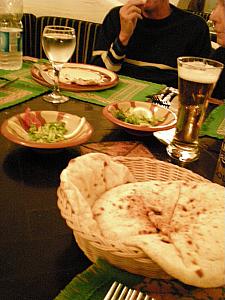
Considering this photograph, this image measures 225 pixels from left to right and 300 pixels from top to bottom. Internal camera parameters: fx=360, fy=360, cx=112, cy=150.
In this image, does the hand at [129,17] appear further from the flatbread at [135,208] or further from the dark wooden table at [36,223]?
the flatbread at [135,208]

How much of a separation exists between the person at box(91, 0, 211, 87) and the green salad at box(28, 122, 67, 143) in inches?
44.9

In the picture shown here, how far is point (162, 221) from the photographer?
563mm

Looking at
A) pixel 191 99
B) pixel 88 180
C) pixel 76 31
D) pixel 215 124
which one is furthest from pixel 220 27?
pixel 88 180

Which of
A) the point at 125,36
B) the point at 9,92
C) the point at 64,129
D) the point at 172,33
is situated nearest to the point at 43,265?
the point at 64,129

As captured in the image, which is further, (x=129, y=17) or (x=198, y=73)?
(x=129, y=17)

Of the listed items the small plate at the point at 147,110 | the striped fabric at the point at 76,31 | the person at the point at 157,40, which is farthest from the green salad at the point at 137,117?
the striped fabric at the point at 76,31

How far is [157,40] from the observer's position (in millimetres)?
2057

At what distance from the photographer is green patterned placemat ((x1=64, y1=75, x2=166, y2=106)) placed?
4.18 feet

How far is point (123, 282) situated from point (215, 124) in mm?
782

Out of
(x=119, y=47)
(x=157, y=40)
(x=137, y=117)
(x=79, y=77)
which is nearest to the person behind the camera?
(x=137, y=117)

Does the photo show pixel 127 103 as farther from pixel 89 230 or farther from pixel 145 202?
pixel 89 230

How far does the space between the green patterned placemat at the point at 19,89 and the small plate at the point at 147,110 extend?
0.32 metres

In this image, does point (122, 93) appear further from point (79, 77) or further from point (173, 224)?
point (173, 224)

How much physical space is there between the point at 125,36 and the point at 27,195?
1376 millimetres
